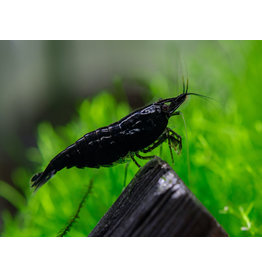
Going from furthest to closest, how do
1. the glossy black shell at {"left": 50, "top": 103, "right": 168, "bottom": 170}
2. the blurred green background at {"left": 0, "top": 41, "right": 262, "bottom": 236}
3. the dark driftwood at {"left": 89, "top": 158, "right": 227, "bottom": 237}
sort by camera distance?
the blurred green background at {"left": 0, "top": 41, "right": 262, "bottom": 236}, the glossy black shell at {"left": 50, "top": 103, "right": 168, "bottom": 170}, the dark driftwood at {"left": 89, "top": 158, "right": 227, "bottom": 237}

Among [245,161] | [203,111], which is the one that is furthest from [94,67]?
[245,161]

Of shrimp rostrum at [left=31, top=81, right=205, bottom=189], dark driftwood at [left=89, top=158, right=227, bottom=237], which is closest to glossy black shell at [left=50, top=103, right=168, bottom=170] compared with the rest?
shrimp rostrum at [left=31, top=81, right=205, bottom=189]

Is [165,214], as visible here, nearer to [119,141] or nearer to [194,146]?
[119,141]

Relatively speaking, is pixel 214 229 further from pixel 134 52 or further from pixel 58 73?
pixel 134 52

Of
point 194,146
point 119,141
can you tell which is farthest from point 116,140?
point 194,146

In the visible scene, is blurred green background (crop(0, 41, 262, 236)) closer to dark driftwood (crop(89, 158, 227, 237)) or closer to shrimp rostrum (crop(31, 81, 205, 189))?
shrimp rostrum (crop(31, 81, 205, 189))
